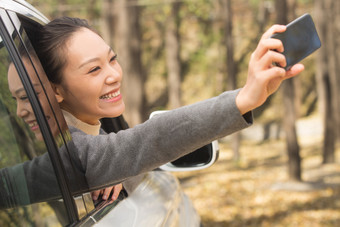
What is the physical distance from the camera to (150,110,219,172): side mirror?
2.44 metres

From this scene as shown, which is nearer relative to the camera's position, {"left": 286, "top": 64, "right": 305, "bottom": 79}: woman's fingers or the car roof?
{"left": 286, "top": 64, "right": 305, "bottom": 79}: woman's fingers

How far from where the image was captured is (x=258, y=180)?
13.3m

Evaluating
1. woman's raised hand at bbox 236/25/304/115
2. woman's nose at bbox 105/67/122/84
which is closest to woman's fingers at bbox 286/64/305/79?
woman's raised hand at bbox 236/25/304/115

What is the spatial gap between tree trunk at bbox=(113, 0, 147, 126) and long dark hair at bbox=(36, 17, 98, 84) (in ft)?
32.2

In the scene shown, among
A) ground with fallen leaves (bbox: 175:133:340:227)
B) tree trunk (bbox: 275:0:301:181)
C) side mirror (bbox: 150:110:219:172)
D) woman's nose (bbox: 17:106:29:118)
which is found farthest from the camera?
tree trunk (bbox: 275:0:301:181)

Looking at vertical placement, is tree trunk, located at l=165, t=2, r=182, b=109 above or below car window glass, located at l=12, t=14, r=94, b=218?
below

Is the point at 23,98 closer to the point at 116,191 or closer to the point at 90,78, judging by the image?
the point at 90,78

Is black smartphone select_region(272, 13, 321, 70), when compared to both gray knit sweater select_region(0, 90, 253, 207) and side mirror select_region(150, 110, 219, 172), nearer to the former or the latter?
gray knit sweater select_region(0, 90, 253, 207)

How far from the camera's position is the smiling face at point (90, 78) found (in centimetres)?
171

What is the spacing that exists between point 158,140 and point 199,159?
3.66ft

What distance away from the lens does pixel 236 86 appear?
20.9 m

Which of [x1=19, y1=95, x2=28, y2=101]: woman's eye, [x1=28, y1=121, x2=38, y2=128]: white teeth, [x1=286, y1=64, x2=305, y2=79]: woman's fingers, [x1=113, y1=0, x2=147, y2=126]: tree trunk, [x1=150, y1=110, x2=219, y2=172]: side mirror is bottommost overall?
[x1=113, y1=0, x2=147, y2=126]: tree trunk

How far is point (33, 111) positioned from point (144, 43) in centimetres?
3038

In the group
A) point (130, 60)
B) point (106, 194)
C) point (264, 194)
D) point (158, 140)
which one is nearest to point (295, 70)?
point (158, 140)
